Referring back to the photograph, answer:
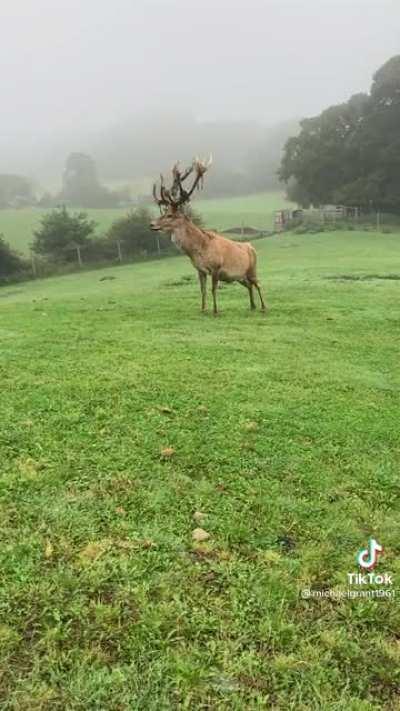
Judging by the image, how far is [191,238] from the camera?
10359 millimetres

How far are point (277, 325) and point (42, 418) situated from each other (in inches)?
247

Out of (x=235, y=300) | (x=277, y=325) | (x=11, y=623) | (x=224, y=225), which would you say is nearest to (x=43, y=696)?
(x=11, y=623)

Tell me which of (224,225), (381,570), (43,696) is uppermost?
(224,225)

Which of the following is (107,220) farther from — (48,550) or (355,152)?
(48,550)

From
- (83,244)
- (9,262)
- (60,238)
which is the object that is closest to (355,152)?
(83,244)

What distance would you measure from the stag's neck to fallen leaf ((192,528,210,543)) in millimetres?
7825

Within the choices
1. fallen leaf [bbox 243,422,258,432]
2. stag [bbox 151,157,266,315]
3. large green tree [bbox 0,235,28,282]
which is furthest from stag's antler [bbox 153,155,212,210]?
large green tree [bbox 0,235,28,282]

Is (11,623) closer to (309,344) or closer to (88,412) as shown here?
(88,412)

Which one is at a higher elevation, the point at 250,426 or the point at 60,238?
the point at 60,238

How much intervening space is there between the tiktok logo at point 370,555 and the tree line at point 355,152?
47732 millimetres

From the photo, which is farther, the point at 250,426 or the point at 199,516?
the point at 250,426

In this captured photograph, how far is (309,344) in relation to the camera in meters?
8.47

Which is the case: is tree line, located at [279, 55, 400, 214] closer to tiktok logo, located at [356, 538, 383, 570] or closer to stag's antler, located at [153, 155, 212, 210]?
stag's antler, located at [153, 155, 212, 210]

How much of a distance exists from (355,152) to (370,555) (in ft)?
166
